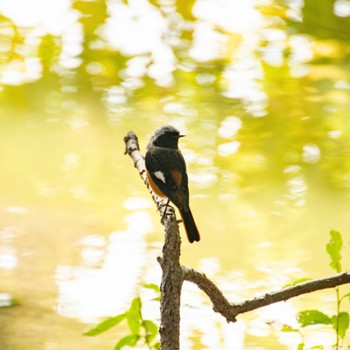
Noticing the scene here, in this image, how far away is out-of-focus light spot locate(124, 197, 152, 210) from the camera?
331cm

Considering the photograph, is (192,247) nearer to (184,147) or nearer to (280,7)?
(184,147)

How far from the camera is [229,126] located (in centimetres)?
401

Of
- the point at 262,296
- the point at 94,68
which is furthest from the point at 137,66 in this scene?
the point at 262,296

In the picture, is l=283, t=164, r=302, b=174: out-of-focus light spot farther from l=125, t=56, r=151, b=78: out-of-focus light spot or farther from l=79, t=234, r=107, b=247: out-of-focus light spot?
l=125, t=56, r=151, b=78: out-of-focus light spot

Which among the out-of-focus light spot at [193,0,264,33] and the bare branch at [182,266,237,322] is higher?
the out-of-focus light spot at [193,0,264,33]

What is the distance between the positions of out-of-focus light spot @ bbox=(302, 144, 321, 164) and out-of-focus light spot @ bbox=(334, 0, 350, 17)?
1605 mm

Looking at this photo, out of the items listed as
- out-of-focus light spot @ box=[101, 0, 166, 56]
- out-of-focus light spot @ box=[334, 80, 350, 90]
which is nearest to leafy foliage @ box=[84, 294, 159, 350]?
out-of-focus light spot @ box=[334, 80, 350, 90]

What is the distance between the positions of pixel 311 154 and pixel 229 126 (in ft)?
1.50

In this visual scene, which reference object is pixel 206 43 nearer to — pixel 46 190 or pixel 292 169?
pixel 292 169

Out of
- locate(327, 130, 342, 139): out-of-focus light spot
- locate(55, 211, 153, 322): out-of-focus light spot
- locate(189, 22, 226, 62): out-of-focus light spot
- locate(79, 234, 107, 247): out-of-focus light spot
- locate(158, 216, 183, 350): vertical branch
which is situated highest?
locate(189, 22, 226, 62): out-of-focus light spot

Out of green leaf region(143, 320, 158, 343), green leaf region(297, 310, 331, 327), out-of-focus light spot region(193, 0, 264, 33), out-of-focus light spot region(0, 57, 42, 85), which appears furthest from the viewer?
out-of-focus light spot region(193, 0, 264, 33)

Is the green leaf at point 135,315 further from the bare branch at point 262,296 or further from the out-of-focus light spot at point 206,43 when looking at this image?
the out-of-focus light spot at point 206,43

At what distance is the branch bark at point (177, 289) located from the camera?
4.51 ft

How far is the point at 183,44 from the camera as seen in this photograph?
4.86 m
